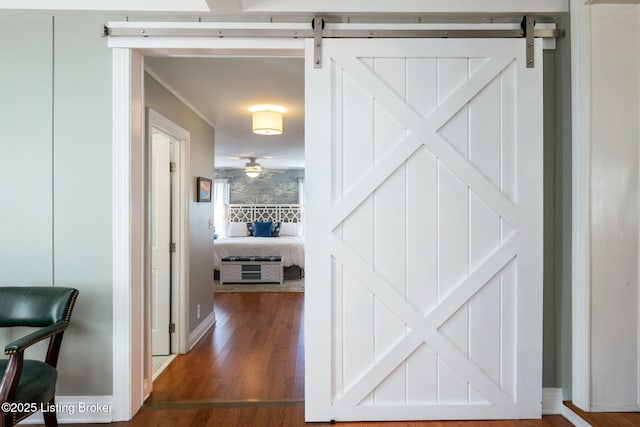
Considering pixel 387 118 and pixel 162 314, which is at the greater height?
pixel 387 118

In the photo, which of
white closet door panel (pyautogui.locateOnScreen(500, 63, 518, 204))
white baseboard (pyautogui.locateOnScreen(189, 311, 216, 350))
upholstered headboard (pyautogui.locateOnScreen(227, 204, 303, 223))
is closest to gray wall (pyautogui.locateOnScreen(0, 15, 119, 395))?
white baseboard (pyautogui.locateOnScreen(189, 311, 216, 350))

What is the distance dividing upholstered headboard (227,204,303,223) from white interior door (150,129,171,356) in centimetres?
608

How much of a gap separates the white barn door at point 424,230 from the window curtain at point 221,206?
294 inches

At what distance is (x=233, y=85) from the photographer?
3.30 m

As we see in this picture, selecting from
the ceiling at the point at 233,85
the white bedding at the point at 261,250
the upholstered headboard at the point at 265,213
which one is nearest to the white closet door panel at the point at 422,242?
the ceiling at the point at 233,85

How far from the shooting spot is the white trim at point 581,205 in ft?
6.95

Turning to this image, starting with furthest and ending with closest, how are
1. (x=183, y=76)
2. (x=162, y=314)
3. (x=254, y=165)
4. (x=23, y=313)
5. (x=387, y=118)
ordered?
(x=254, y=165) < (x=162, y=314) < (x=183, y=76) < (x=387, y=118) < (x=23, y=313)

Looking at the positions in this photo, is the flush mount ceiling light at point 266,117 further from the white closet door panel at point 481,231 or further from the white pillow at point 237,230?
the white pillow at point 237,230

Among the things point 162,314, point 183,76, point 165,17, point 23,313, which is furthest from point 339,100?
point 162,314

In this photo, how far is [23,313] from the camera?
199 centimetres

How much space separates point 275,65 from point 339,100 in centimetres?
94

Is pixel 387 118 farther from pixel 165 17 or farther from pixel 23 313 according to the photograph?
pixel 23 313

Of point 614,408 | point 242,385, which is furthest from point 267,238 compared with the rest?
point 614,408

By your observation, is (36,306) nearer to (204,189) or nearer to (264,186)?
(204,189)
